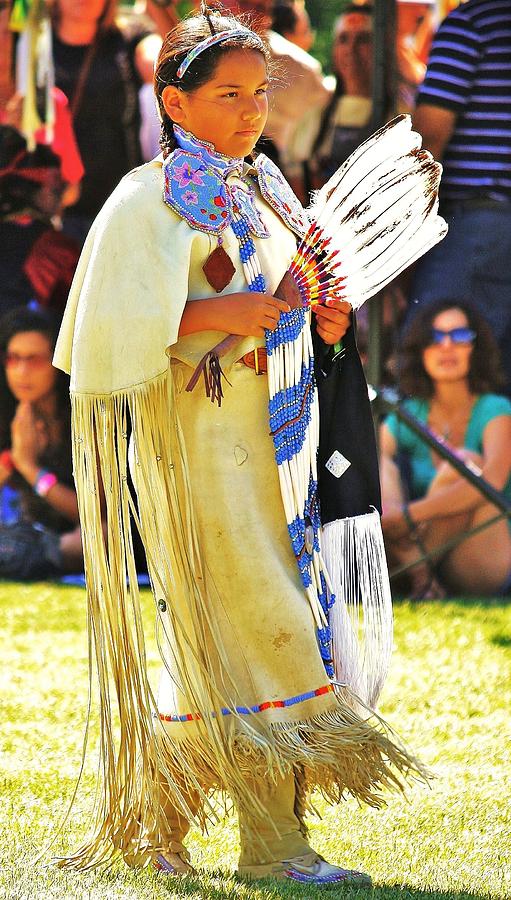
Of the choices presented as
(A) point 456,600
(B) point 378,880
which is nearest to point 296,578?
(B) point 378,880

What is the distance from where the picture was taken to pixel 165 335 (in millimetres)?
2809

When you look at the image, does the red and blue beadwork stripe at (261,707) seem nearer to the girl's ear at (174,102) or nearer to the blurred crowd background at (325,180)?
the girl's ear at (174,102)

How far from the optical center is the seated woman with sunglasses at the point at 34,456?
6.64m

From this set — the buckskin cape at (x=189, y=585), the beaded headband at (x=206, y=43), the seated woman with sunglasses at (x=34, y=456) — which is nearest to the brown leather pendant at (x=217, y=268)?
the buckskin cape at (x=189, y=585)

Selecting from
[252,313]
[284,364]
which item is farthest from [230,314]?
[284,364]

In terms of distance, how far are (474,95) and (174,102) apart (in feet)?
11.4

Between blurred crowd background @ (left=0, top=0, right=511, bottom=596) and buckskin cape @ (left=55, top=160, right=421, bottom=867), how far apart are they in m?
3.21

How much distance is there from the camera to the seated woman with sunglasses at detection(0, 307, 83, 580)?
6.64m

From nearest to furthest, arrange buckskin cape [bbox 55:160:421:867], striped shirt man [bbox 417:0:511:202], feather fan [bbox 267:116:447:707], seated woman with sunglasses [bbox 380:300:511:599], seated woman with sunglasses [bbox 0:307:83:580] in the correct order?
buckskin cape [bbox 55:160:421:867] < feather fan [bbox 267:116:447:707] < striped shirt man [bbox 417:0:511:202] < seated woman with sunglasses [bbox 380:300:511:599] < seated woman with sunglasses [bbox 0:307:83:580]

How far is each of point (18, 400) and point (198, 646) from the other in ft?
12.9

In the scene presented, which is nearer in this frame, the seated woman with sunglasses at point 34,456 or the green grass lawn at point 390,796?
the green grass lawn at point 390,796

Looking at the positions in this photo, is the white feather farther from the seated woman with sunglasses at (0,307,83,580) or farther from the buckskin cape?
the seated woman with sunglasses at (0,307,83,580)

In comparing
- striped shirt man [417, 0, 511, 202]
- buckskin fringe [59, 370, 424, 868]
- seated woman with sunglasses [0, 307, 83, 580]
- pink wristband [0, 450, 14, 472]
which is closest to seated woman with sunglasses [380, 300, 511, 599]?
striped shirt man [417, 0, 511, 202]

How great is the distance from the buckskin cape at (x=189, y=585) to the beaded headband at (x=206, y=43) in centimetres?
21
